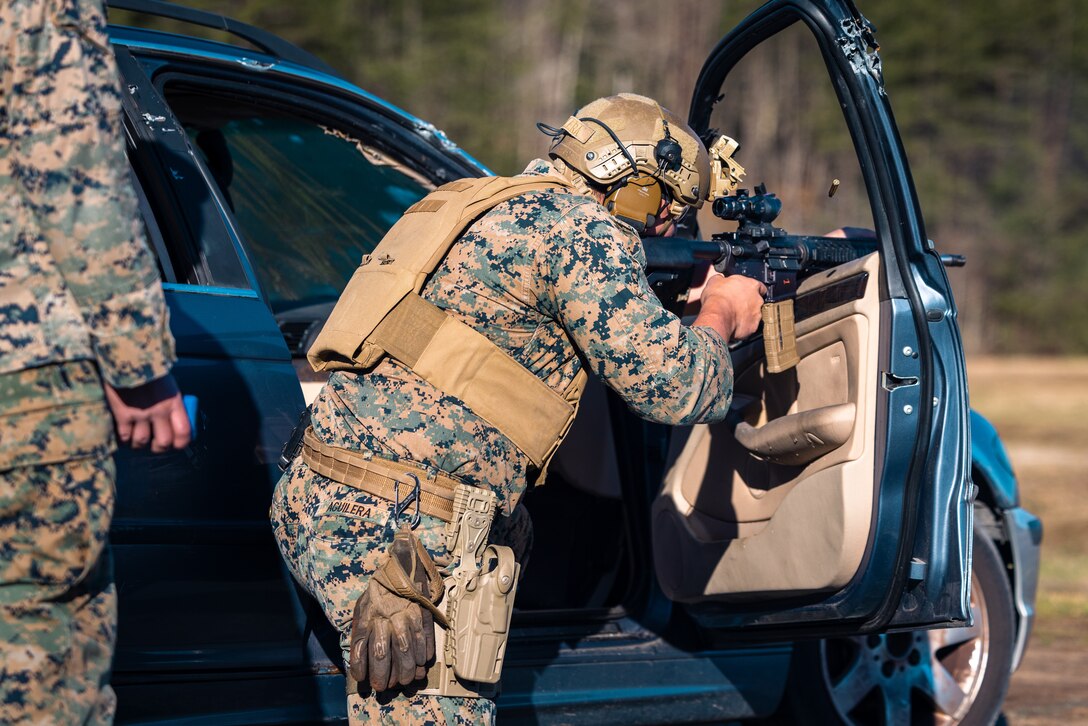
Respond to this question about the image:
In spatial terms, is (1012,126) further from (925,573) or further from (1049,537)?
(925,573)

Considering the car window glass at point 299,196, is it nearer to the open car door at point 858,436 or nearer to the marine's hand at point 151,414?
the open car door at point 858,436

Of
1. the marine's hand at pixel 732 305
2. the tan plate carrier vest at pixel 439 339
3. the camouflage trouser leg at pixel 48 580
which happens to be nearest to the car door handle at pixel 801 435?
the marine's hand at pixel 732 305

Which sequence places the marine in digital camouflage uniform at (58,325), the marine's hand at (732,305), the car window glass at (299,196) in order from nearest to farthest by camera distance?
the marine in digital camouflage uniform at (58,325), the marine's hand at (732,305), the car window glass at (299,196)

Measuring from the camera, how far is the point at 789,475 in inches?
134

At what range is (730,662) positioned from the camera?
3.74 m

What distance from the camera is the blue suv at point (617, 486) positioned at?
2.88 meters

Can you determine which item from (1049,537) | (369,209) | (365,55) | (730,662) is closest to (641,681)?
(730,662)

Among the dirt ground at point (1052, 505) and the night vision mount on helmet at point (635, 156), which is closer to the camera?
the night vision mount on helmet at point (635, 156)

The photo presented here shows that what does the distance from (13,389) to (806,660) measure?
8.20ft

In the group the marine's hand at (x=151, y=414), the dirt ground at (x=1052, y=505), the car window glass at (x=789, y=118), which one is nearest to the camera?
the marine's hand at (x=151, y=414)

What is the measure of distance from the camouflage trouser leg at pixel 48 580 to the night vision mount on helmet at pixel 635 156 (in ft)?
4.11

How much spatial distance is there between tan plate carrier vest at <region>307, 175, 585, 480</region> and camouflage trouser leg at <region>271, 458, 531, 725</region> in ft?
0.84

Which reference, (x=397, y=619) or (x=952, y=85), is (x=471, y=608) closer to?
(x=397, y=619)

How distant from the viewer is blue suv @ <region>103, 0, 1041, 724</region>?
2.88 meters
